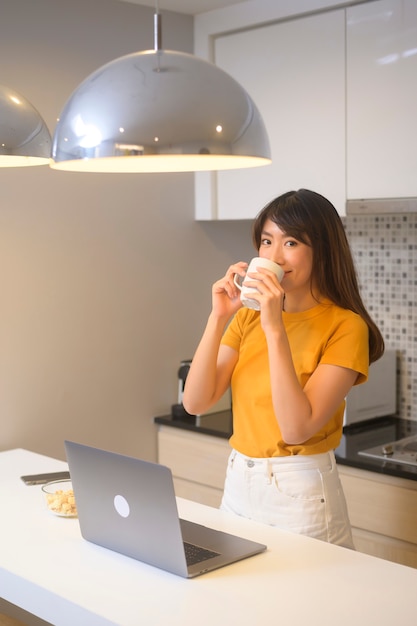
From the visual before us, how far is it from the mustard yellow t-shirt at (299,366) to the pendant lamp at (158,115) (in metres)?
0.71

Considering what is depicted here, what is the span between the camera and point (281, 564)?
5.78 ft

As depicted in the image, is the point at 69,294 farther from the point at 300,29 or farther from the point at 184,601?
the point at 184,601

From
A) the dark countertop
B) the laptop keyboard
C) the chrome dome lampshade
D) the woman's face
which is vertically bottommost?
the dark countertop

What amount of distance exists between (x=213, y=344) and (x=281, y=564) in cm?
62

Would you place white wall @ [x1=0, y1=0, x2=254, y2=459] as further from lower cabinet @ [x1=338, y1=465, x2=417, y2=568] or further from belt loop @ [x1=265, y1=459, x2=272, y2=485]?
belt loop @ [x1=265, y1=459, x2=272, y2=485]

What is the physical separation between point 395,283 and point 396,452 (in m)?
0.78

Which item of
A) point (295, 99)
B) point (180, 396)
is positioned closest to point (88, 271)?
point (180, 396)

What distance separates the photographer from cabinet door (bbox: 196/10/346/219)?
2869 mm

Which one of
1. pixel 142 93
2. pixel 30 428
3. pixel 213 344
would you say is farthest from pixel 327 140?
pixel 142 93

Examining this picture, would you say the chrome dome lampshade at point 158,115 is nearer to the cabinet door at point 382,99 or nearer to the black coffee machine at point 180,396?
the cabinet door at point 382,99

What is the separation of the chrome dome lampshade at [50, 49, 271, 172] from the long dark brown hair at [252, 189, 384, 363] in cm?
62

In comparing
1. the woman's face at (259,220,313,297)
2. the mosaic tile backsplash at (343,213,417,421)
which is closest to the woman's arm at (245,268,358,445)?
the woman's face at (259,220,313,297)

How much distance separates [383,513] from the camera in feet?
8.54

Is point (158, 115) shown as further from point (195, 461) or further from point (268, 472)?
point (195, 461)
